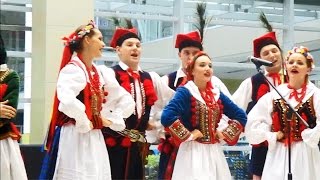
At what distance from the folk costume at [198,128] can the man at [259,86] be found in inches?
26.2

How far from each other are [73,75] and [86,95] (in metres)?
0.16

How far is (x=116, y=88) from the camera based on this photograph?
5.14m

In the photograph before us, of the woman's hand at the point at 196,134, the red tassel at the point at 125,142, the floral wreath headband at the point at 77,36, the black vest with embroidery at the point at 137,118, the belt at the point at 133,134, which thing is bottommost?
the red tassel at the point at 125,142

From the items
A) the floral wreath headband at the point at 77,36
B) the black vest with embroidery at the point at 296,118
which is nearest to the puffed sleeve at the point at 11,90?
the floral wreath headband at the point at 77,36

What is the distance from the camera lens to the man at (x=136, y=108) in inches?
213

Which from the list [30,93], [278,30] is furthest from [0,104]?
[278,30]

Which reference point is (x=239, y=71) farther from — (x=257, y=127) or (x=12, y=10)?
(x=257, y=127)

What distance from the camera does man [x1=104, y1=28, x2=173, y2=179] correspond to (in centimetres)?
542

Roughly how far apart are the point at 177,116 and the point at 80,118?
2.61 ft

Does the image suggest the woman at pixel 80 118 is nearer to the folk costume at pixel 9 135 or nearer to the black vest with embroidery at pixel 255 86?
the folk costume at pixel 9 135

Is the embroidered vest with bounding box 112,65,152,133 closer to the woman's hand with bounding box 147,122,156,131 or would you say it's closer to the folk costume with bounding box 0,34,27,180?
the woman's hand with bounding box 147,122,156,131

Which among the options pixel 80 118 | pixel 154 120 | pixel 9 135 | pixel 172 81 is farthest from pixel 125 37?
pixel 9 135

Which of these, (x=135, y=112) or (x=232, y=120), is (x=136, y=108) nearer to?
(x=135, y=112)

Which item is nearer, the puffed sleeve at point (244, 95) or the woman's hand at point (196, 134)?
the woman's hand at point (196, 134)
